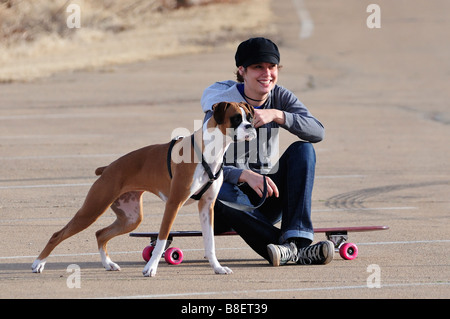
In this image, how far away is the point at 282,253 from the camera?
7.86 m

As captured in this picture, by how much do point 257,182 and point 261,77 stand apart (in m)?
0.88

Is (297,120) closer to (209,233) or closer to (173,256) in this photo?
(209,233)

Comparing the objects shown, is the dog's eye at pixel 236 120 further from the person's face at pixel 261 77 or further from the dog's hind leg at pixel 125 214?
the dog's hind leg at pixel 125 214

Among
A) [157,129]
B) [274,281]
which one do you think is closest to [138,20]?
[157,129]

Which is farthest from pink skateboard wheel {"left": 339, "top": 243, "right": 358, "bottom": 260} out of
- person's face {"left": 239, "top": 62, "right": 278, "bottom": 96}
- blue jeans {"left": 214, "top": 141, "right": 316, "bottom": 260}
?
person's face {"left": 239, "top": 62, "right": 278, "bottom": 96}

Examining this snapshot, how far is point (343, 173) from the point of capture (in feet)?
44.5

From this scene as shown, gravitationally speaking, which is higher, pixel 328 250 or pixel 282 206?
pixel 282 206

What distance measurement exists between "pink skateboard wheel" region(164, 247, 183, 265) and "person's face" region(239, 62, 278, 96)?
1.49 metres

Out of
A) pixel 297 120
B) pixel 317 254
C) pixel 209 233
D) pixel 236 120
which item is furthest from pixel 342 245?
pixel 236 120

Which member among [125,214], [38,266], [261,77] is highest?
[261,77]

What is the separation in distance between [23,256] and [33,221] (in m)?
1.74

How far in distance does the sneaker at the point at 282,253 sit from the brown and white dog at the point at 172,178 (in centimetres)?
45

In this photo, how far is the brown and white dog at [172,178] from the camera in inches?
285
